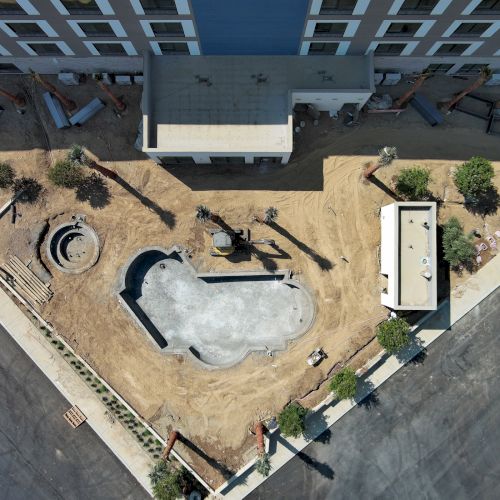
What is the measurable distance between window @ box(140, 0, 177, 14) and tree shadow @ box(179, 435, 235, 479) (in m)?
35.8

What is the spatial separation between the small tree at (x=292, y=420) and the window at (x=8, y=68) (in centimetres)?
4079

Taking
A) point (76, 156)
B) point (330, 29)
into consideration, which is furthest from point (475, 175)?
point (76, 156)

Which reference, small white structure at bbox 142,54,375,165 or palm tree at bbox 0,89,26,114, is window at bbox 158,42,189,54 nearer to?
small white structure at bbox 142,54,375,165

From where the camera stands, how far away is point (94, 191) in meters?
38.1

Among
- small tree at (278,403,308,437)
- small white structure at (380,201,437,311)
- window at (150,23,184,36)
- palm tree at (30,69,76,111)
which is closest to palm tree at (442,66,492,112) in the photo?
small white structure at (380,201,437,311)

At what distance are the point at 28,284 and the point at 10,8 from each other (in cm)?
2312

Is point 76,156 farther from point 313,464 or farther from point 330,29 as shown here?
point 313,464

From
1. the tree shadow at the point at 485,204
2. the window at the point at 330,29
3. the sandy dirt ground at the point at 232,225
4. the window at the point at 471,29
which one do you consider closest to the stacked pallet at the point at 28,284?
the sandy dirt ground at the point at 232,225

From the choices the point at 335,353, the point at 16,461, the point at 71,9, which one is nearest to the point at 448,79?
the point at 335,353

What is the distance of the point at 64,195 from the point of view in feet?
125

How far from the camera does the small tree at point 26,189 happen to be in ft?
124

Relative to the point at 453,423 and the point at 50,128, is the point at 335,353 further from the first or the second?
the point at 50,128

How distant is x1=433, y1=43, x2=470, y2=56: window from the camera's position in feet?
114

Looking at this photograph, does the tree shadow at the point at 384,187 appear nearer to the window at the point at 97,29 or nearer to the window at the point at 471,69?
the window at the point at 471,69
